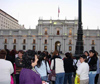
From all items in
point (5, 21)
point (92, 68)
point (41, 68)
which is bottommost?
point (92, 68)

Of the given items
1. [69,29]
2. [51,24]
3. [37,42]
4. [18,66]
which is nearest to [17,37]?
[37,42]

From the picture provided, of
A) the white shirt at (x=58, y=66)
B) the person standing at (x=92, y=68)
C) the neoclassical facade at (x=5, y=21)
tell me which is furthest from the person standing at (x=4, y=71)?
the neoclassical facade at (x=5, y=21)

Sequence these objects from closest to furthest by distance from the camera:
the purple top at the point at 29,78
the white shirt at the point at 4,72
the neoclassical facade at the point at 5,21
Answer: the purple top at the point at 29,78, the white shirt at the point at 4,72, the neoclassical facade at the point at 5,21

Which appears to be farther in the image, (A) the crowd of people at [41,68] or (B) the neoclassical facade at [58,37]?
(B) the neoclassical facade at [58,37]

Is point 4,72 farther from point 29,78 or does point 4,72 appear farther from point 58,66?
point 58,66

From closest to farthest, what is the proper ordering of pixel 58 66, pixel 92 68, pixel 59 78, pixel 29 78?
pixel 29 78 < pixel 92 68 < pixel 58 66 < pixel 59 78

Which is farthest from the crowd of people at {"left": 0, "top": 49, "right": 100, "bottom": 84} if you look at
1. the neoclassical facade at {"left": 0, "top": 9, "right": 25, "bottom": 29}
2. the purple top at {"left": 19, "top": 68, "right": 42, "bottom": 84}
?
the neoclassical facade at {"left": 0, "top": 9, "right": 25, "bottom": 29}

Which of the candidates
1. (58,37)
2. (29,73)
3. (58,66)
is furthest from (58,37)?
(29,73)

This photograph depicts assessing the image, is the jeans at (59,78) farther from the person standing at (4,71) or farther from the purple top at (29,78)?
the purple top at (29,78)

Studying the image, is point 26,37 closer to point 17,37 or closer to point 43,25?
point 17,37

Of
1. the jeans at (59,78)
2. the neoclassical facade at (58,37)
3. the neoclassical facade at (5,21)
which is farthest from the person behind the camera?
the neoclassical facade at (5,21)

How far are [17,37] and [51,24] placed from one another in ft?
46.5

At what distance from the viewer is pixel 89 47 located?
50812mm

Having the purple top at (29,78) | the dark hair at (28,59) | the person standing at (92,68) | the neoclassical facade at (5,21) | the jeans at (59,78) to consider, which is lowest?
the jeans at (59,78)
